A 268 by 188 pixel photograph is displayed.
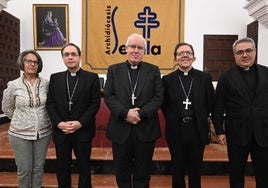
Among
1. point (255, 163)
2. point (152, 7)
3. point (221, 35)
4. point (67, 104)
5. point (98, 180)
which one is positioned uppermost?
point (152, 7)

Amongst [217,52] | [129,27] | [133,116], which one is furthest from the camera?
[217,52]

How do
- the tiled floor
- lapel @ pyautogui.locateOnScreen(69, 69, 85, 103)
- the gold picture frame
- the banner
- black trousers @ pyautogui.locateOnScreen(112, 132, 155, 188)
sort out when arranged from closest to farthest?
black trousers @ pyautogui.locateOnScreen(112, 132, 155, 188) < lapel @ pyautogui.locateOnScreen(69, 69, 85, 103) < the tiled floor < the banner < the gold picture frame

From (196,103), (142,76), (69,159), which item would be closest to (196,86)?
(196,103)

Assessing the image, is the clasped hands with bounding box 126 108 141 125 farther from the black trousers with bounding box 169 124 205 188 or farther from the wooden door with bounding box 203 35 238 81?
the wooden door with bounding box 203 35 238 81

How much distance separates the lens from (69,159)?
2.63 m

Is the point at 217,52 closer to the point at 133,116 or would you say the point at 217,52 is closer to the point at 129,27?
the point at 129,27

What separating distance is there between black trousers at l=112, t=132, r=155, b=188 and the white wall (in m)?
4.63

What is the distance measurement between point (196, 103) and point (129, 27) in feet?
13.8

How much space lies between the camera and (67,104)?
262 centimetres

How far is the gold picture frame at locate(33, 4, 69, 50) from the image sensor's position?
6570 millimetres

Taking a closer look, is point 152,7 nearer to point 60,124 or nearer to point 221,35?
point 221,35

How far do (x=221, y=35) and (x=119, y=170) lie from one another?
204 inches

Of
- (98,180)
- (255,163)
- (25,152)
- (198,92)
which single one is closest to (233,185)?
→ (255,163)

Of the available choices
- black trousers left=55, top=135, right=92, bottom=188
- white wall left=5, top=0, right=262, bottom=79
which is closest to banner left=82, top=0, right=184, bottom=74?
white wall left=5, top=0, right=262, bottom=79
